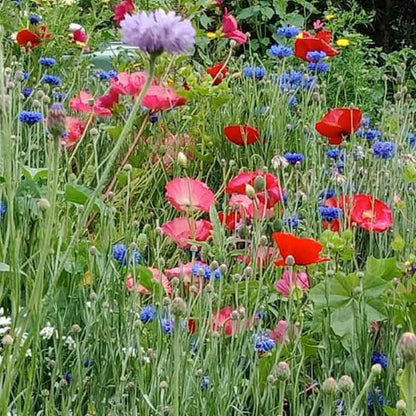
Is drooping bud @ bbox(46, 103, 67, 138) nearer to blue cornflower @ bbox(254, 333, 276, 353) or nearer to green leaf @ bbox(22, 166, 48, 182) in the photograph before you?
blue cornflower @ bbox(254, 333, 276, 353)

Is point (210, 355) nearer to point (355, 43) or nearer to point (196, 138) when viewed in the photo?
point (196, 138)

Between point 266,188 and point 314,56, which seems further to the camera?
point 314,56

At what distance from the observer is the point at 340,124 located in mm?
1870

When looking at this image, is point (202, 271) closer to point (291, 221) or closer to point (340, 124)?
point (291, 221)

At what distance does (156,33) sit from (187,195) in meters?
0.84

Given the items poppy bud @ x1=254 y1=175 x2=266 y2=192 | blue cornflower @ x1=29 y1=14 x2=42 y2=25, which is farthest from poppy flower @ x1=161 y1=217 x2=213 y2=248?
blue cornflower @ x1=29 y1=14 x2=42 y2=25

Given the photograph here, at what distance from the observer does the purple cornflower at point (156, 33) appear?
2.56 ft

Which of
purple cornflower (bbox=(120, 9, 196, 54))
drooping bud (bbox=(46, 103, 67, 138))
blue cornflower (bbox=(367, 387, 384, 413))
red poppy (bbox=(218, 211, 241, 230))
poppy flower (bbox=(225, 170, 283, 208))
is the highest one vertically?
purple cornflower (bbox=(120, 9, 196, 54))

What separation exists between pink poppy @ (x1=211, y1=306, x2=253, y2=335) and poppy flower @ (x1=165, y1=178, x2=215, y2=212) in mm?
218

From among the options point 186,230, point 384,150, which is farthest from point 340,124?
point 186,230

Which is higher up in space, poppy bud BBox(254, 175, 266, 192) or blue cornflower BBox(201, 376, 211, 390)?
poppy bud BBox(254, 175, 266, 192)

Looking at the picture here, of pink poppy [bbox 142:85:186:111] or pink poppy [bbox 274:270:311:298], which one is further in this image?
pink poppy [bbox 142:85:186:111]

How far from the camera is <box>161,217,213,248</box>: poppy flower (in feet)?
4.96

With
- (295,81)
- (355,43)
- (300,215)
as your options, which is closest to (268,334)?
(300,215)
